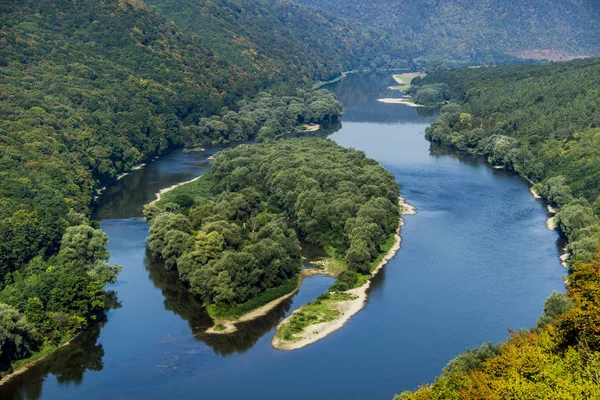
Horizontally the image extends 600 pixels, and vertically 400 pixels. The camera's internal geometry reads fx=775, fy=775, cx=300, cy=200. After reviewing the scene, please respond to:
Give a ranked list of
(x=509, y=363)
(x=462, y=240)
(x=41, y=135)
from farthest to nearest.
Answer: (x=41, y=135) → (x=462, y=240) → (x=509, y=363)

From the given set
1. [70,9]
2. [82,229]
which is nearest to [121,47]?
[70,9]

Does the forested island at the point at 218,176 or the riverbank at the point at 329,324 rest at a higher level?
the forested island at the point at 218,176

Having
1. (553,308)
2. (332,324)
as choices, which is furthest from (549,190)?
(332,324)

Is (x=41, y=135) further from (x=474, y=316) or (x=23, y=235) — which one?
(x=474, y=316)

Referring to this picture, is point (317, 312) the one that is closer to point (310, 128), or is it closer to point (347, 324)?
point (347, 324)

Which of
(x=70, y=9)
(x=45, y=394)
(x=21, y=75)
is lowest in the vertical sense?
(x=45, y=394)

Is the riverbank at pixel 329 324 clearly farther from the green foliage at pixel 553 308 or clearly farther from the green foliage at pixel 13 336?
the green foliage at pixel 13 336

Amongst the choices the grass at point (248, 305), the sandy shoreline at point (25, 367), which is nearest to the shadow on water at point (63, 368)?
the sandy shoreline at point (25, 367)
